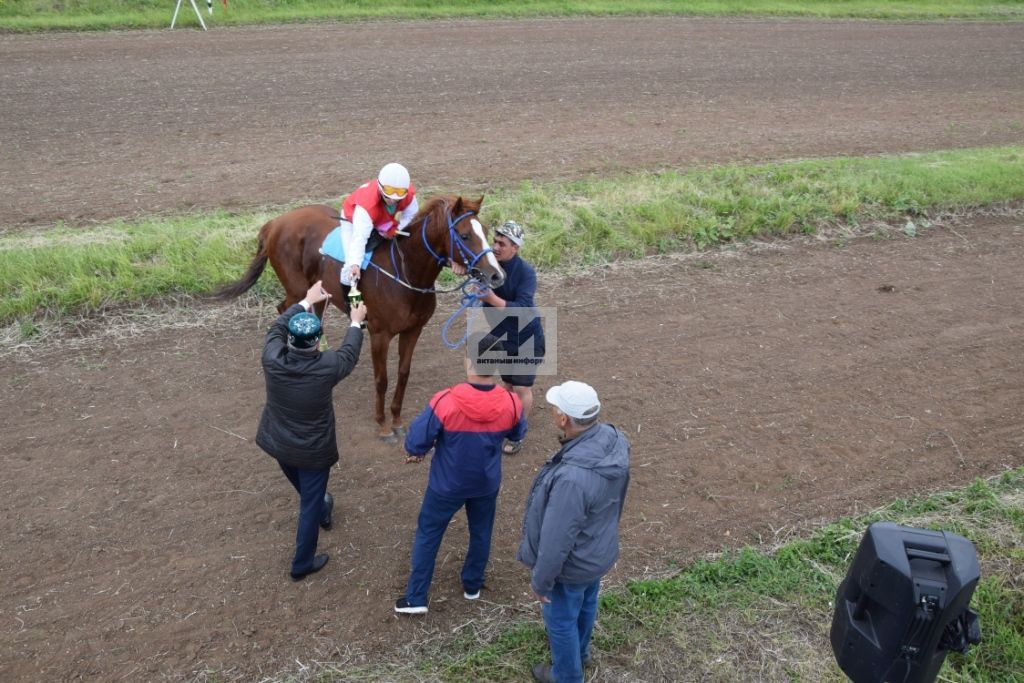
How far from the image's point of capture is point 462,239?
20.9 ft

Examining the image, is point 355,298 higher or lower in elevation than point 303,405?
higher

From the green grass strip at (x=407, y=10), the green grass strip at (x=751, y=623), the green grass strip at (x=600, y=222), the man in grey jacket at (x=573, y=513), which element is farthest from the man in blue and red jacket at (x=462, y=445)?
the green grass strip at (x=407, y=10)

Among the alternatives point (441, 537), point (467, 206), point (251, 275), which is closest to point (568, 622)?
point (441, 537)

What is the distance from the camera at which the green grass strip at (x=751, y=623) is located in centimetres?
498

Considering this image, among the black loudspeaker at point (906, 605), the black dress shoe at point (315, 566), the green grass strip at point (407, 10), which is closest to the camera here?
the black loudspeaker at point (906, 605)

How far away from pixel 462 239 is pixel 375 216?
91 centimetres

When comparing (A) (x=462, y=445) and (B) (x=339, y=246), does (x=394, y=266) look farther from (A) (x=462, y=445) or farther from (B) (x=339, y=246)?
(A) (x=462, y=445)

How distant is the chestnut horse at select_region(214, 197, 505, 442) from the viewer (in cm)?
639

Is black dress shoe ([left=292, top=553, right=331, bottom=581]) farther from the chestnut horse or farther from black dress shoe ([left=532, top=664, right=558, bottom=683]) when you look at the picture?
black dress shoe ([left=532, top=664, right=558, bottom=683])

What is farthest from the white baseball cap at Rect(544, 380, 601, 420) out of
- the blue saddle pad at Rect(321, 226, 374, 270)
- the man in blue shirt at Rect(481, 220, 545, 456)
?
the blue saddle pad at Rect(321, 226, 374, 270)

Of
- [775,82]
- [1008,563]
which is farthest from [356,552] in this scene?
[775,82]

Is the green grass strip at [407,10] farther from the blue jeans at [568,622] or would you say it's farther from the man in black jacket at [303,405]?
the blue jeans at [568,622]

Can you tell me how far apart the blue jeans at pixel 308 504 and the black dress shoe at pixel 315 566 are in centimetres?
10

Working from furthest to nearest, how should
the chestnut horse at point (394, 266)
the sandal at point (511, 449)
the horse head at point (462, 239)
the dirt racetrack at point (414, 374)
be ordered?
the sandal at point (511, 449), the chestnut horse at point (394, 266), the horse head at point (462, 239), the dirt racetrack at point (414, 374)
